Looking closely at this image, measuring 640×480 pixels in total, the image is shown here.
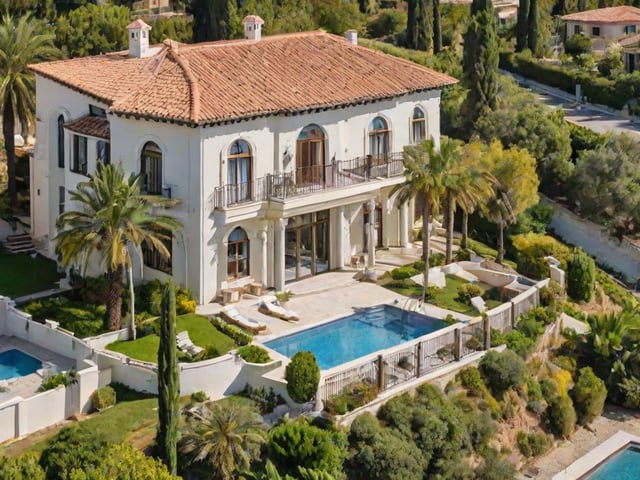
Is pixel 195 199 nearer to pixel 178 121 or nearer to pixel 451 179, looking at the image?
pixel 178 121

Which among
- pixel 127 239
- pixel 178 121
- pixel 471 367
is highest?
pixel 178 121

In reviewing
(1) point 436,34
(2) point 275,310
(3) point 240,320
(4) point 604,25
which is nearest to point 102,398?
(3) point 240,320

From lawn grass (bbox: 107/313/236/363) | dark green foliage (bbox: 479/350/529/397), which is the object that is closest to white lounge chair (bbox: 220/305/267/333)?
lawn grass (bbox: 107/313/236/363)

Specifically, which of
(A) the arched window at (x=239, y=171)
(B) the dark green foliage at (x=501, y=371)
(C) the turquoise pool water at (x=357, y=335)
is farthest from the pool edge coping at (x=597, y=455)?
(A) the arched window at (x=239, y=171)

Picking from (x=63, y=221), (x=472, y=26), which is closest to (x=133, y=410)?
(x=63, y=221)

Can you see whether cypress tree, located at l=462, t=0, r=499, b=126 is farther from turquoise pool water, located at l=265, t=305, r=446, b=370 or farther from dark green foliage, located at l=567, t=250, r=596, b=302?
turquoise pool water, located at l=265, t=305, r=446, b=370

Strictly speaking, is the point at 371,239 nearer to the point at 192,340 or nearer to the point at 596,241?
the point at 192,340

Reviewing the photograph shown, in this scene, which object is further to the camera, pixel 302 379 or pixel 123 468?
pixel 302 379
